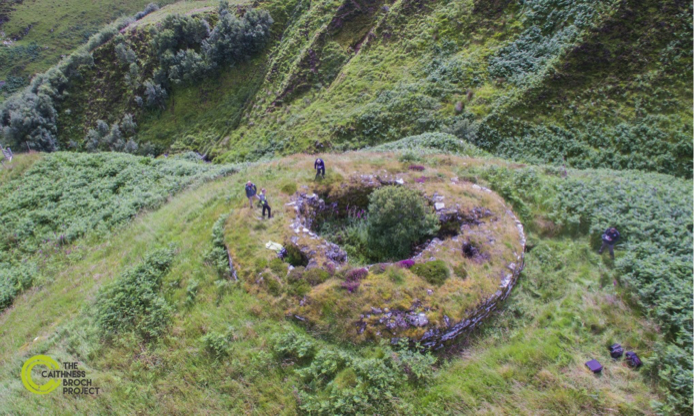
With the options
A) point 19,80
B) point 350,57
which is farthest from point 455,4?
point 19,80

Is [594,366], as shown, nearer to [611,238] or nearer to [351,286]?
[611,238]

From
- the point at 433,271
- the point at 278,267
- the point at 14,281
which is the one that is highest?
the point at 278,267

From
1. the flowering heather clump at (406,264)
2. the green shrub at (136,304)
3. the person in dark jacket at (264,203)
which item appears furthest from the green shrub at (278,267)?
the flowering heather clump at (406,264)

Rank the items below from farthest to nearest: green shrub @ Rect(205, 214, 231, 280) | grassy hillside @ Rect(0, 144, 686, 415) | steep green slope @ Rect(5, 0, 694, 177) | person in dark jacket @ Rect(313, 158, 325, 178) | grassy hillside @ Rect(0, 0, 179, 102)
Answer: grassy hillside @ Rect(0, 0, 179, 102) → steep green slope @ Rect(5, 0, 694, 177) → person in dark jacket @ Rect(313, 158, 325, 178) → green shrub @ Rect(205, 214, 231, 280) → grassy hillside @ Rect(0, 144, 686, 415)

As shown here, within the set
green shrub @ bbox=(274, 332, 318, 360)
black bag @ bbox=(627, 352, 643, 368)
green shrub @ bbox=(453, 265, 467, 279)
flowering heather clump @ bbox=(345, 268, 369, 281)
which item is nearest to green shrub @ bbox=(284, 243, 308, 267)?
flowering heather clump @ bbox=(345, 268, 369, 281)

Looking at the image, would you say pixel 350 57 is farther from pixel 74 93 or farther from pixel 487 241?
pixel 74 93

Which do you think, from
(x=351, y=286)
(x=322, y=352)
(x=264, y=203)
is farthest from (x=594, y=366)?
(x=264, y=203)

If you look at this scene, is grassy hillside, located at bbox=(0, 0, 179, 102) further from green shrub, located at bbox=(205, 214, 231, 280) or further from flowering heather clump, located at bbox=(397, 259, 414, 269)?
flowering heather clump, located at bbox=(397, 259, 414, 269)
